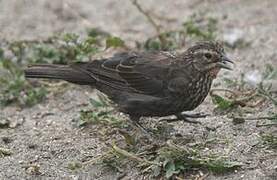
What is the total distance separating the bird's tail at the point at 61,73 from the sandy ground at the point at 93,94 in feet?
1.44

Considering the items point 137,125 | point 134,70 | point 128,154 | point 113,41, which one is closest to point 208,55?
point 134,70

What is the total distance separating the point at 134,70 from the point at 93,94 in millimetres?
1317

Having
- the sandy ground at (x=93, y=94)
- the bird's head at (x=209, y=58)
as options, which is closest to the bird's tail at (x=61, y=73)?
the sandy ground at (x=93, y=94)

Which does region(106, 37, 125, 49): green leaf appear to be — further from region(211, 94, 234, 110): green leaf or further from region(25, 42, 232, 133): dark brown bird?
region(211, 94, 234, 110): green leaf

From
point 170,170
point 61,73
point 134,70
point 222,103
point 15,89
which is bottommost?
point 170,170

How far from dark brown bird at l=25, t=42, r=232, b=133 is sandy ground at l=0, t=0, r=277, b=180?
353 millimetres

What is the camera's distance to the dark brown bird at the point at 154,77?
6.43 metres

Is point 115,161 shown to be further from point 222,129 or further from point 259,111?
point 259,111

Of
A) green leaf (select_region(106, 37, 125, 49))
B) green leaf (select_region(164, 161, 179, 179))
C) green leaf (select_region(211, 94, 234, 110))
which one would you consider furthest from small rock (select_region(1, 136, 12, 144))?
green leaf (select_region(211, 94, 234, 110))

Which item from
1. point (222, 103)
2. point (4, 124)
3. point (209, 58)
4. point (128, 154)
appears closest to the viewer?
point (128, 154)

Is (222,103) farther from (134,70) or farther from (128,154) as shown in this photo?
(128,154)

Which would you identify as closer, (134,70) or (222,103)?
(134,70)

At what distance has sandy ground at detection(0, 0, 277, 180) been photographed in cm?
599

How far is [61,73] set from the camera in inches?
275
